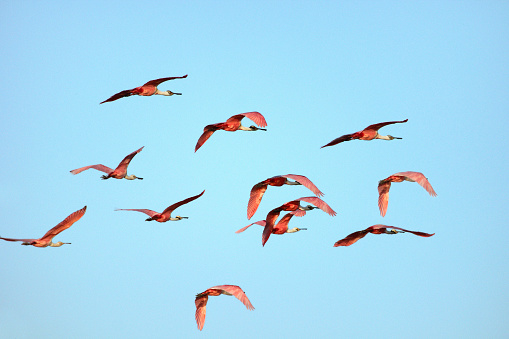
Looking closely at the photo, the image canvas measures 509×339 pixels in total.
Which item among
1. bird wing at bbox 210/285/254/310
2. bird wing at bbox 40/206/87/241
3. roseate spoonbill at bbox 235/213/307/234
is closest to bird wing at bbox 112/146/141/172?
bird wing at bbox 40/206/87/241

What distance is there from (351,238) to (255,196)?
4306 mm

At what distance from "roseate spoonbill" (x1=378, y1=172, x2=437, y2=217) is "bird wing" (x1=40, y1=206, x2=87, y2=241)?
11982mm

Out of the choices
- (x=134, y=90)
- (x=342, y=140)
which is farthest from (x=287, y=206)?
(x=134, y=90)

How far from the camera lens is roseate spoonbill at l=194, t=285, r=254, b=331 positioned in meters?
32.3

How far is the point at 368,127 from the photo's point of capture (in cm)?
3344

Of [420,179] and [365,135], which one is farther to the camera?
[365,135]

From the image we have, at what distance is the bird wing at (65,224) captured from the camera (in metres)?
30.9

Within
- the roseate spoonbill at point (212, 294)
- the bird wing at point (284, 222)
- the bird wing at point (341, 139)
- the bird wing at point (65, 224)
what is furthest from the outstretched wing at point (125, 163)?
the bird wing at point (341, 139)

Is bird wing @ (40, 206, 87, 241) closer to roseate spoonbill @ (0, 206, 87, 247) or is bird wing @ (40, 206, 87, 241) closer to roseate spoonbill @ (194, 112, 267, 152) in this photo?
roseate spoonbill @ (0, 206, 87, 247)

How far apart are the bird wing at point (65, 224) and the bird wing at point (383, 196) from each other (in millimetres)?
11939

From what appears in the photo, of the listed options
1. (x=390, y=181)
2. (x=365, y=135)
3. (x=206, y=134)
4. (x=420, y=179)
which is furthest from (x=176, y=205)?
(x=420, y=179)

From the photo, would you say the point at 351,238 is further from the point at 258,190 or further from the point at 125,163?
the point at 125,163

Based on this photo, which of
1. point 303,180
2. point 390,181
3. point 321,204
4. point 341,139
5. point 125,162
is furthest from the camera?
point 125,162

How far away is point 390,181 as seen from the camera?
33.4 m
